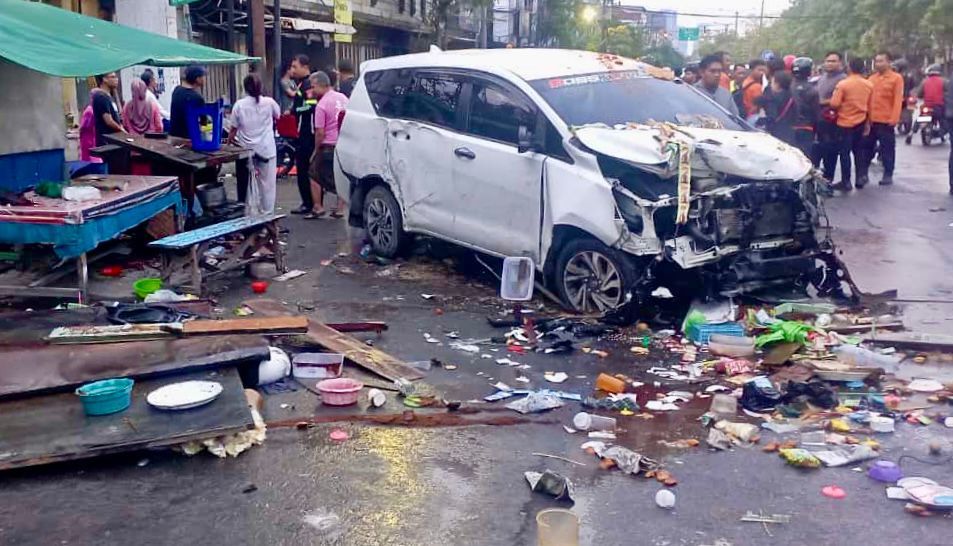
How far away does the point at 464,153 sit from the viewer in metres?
8.18

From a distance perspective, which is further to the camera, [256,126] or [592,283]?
[256,126]

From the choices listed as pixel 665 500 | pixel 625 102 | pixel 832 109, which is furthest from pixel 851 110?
pixel 665 500

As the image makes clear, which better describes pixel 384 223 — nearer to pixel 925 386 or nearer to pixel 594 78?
pixel 594 78

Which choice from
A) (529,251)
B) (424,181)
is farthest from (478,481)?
(424,181)

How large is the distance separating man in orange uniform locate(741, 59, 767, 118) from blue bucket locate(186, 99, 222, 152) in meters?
7.86

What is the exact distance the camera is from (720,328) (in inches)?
263

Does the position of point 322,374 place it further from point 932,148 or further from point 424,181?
point 932,148

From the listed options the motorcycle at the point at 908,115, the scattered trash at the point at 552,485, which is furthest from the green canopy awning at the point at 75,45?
the motorcycle at the point at 908,115

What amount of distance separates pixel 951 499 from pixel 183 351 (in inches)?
169

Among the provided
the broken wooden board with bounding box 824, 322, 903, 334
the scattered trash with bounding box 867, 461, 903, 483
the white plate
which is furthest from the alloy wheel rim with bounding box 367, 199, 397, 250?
the scattered trash with bounding box 867, 461, 903, 483

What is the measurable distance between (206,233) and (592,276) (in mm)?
3545

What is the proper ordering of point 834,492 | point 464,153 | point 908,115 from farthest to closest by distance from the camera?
point 908,115 → point 464,153 → point 834,492

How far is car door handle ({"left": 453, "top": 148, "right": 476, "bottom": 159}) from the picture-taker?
812 centimetres

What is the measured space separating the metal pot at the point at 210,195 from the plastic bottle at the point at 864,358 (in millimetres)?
7511
